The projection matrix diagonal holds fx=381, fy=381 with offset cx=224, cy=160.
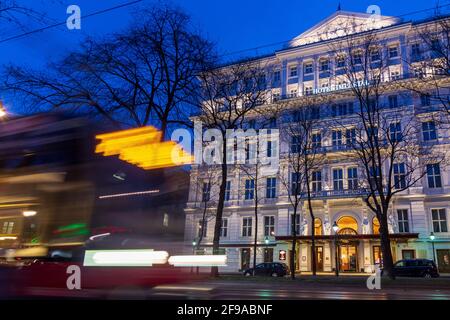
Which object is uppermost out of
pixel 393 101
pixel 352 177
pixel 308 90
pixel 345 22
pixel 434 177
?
pixel 345 22

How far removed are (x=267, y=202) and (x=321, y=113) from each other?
38.8 feet

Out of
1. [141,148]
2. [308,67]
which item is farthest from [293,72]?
[141,148]

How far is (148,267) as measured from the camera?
7.58 m

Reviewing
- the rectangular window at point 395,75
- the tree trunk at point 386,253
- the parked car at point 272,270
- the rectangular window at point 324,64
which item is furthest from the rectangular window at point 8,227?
the rectangular window at point 324,64

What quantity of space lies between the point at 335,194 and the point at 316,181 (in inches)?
140

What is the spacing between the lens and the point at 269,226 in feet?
141

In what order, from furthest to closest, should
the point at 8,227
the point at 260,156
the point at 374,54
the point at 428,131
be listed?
the point at 260,156, the point at 428,131, the point at 374,54, the point at 8,227

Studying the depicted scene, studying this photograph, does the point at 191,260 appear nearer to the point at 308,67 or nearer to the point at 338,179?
the point at 338,179

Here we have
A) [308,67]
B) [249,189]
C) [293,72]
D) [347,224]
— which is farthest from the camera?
[293,72]

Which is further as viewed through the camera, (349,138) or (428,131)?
(428,131)

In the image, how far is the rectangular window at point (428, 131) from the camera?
37.7m

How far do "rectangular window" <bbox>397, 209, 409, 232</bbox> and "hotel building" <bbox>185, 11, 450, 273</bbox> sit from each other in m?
0.09

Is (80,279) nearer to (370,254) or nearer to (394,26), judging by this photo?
(370,254)

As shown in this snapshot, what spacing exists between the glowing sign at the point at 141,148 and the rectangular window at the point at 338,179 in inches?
1333
